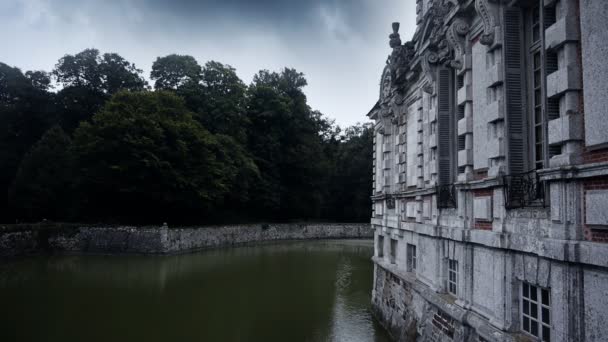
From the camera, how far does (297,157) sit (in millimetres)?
48250

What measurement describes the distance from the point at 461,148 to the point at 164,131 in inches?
1110

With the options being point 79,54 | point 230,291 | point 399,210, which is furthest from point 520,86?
point 79,54

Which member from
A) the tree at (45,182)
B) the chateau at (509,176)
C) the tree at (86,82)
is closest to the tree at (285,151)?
the tree at (86,82)

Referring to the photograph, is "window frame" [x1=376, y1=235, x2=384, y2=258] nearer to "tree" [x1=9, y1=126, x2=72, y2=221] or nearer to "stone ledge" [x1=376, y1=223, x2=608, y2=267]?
"stone ledge" [x1=376, y1=223, x2=608, y2=267]

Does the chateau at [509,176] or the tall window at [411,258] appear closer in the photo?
the chateau at [509,176]

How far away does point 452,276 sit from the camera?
948 cm

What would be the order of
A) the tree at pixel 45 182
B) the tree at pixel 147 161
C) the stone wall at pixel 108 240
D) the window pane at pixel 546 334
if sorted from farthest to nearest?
the tree at pixel 45 182, the tree at pixel 147 161, the stone wall at pixel 108 240, the window pane at pixel 546 334

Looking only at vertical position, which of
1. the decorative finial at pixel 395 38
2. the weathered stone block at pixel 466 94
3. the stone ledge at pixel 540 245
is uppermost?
the decorative finial at pixel 395 38

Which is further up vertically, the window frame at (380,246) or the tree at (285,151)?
the tree at (285,151)

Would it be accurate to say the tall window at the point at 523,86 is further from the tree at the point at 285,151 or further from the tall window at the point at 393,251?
the tree at the point at 285,151

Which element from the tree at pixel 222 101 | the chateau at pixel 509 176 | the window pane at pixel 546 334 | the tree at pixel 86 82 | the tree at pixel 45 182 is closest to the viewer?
the chateau at pixel 509 176

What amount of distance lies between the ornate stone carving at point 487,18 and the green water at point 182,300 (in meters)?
8.94

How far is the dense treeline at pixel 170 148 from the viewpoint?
32.4m

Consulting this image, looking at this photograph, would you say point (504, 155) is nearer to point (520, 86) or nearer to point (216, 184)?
point (520, 86)
